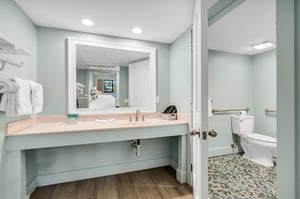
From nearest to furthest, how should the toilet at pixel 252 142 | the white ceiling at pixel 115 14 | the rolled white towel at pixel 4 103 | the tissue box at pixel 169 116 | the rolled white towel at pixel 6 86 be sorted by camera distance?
the rolled white towel at pixel 6 86 → the rolled white towel at pixel 4 103 → the white ceiling at pixel 115 14 → the tissue box at pixel 169 116 → the toilet at pixel 252 142

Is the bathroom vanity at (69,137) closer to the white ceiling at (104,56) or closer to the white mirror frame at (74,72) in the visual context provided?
the white mirror frame at (74,72)

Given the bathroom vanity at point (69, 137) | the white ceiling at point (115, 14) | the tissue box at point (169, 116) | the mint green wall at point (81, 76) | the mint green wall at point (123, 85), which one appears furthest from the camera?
the mint green wall at point (123, 85)

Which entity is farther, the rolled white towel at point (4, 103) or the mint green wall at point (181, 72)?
the mint green wall at point (181, 72)

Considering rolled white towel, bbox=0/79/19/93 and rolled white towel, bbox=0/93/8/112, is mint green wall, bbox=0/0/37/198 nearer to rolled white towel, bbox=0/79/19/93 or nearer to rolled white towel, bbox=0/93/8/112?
Result: rolled white towel, bbox=0/93/8/112

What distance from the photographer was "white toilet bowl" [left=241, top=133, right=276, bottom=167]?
7.78 feet

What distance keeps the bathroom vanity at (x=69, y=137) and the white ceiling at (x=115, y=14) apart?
1.23m

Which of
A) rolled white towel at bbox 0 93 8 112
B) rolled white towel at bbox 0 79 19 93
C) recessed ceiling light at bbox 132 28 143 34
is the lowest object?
rolled white towel at bbox 0 93 8 112

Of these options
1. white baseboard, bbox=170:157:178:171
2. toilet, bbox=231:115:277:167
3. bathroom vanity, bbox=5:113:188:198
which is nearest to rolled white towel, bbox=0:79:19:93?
bathroom vanity, bbox=5:113:188:198

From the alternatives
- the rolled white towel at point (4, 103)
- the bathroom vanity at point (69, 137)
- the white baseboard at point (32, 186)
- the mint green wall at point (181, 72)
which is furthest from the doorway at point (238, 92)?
the rolled white towel at point (4, 103)

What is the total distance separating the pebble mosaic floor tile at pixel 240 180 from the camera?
171cm

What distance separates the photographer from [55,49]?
1947 millimetres

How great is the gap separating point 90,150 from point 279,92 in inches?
86.1

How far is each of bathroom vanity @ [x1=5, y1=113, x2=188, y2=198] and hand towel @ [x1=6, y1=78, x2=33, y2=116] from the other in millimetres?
268

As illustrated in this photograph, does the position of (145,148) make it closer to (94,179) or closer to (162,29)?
(94,179)
